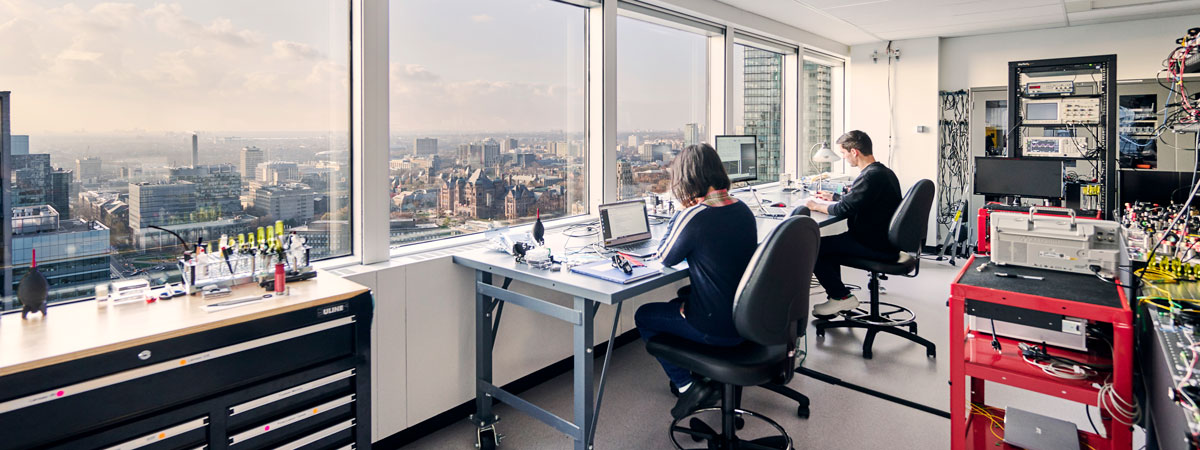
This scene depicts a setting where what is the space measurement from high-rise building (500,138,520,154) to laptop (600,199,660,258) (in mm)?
679

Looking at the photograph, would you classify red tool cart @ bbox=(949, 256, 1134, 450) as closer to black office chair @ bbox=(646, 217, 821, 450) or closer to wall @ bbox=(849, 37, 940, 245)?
black office chair @ bbox=(646, 217, 821, 450)

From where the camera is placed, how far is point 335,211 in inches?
99.8

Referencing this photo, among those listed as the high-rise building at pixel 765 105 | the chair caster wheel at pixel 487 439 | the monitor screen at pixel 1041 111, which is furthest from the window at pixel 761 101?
the chair caster wheel at pixel 487 439

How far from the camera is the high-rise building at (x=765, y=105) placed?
5293 mm

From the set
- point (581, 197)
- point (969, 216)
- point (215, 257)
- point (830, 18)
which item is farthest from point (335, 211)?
point (969, 216)

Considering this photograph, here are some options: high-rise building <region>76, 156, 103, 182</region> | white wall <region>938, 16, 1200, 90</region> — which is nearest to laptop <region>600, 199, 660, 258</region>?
high-rise building <region>76, 156, 103, 182</region>

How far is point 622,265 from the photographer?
2.41 meters

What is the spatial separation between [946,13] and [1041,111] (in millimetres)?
1242

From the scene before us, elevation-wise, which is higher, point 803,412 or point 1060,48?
point 1060,48

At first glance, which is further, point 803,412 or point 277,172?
point 803,412

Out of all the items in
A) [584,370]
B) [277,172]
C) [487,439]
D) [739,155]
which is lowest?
[487,439]

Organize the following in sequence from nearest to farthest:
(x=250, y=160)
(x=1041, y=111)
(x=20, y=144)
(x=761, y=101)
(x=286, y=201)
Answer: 1. (x=20, y=144)
2. (x=250, y=160)
3. (x=286, y=201)
4. (x=1041, y=111)
5. (x=761, y=101)

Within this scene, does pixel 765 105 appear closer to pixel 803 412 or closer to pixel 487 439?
pixel 803 412

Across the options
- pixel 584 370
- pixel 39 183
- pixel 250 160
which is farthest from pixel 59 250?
pixel 584 370
